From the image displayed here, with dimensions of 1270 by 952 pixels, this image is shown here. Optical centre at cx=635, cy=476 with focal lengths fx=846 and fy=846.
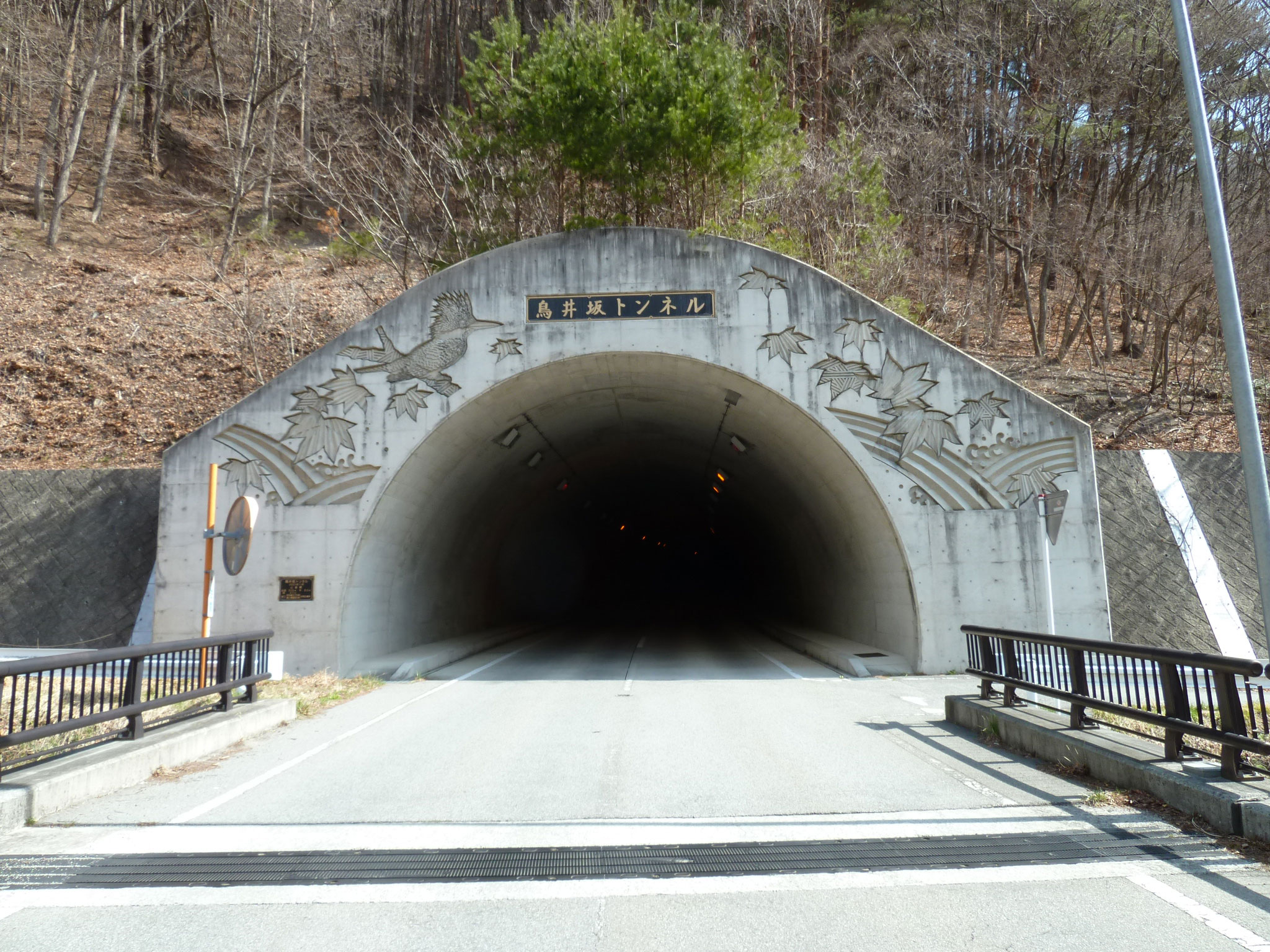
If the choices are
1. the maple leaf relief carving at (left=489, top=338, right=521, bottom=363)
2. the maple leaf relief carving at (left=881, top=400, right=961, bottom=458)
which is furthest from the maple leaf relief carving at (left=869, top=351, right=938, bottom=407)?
the maple leaf relief carving at (left=489, top=338, right=521, bottom=363)

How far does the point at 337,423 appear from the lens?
15.3 m

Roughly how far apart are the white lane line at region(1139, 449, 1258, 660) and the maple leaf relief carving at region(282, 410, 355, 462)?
16.5 m

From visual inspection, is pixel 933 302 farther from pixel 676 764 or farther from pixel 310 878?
pixel 310 878

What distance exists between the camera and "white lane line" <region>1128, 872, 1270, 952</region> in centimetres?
366

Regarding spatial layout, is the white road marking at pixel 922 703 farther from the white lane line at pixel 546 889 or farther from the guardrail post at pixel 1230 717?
the white lane line at pixel 546 889

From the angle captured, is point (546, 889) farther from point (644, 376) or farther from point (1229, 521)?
point (1229, 521)

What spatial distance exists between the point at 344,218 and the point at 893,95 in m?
24.1

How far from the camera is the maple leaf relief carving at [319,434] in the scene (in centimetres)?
1525

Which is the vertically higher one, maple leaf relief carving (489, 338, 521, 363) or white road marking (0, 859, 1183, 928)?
maple leaf relief carving (489, 338, 521, 363)

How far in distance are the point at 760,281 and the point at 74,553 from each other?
15.4 m

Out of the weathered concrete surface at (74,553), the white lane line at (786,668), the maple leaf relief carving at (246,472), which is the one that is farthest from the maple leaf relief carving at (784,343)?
the weathered concrete surface at (74,553)

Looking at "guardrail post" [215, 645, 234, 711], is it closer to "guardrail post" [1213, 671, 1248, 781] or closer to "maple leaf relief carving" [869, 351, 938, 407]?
"guardrail post" [1213, 671, 1248, 781]

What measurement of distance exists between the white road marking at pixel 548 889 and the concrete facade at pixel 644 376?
33.6ft

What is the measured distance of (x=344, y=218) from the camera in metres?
38.5
